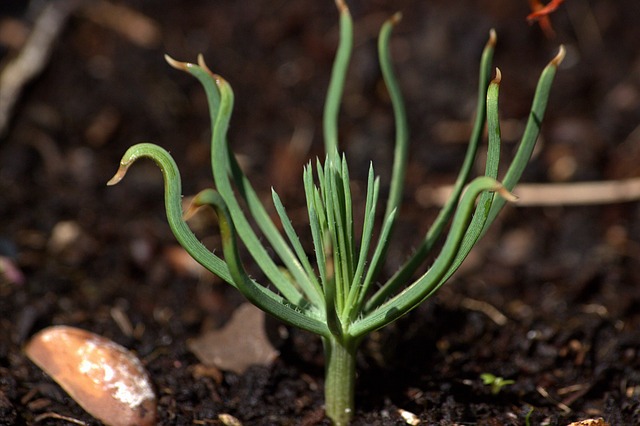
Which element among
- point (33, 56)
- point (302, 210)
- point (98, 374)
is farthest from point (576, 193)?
point (33, 56)

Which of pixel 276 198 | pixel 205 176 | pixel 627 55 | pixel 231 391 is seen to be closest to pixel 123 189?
pixel 205 176

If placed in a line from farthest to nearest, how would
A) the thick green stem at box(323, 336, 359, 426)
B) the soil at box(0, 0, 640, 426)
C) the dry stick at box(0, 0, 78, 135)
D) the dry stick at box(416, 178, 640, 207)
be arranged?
the dry stick at box(0, 0, 78, 135)
the dry stick at box(416, 178, 640, 207)
the soil at box(0, 0, 640, 426)
the thick green stem at box(323, 336, 359, 426)

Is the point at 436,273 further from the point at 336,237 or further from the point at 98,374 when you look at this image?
the point at 98,374

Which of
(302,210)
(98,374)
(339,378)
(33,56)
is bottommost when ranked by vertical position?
(98,374)

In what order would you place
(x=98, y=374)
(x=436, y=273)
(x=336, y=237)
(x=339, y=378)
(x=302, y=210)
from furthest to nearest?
1. (x=302, y=210)
2. (x=98, y=374)
3. (x=339, y=378)
4. (x=336, y=237)
5. (x=436, y=273)

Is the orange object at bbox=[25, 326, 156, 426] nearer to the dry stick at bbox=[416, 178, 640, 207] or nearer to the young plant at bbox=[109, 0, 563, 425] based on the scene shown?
the young plant at bbox=[109, 0, 563, 425]

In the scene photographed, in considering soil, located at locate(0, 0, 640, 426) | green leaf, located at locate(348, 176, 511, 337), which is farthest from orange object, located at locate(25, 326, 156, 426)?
green leaf, located at locate(348, 176, 511, 337)

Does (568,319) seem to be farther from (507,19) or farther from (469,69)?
(507,19)
